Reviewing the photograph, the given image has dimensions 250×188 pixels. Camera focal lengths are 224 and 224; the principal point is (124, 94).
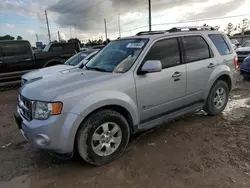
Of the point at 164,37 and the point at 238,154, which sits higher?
the point at 164,37

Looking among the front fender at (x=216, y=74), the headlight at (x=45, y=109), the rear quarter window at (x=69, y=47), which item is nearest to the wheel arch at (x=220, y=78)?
the front fender at (x=216, y=74)

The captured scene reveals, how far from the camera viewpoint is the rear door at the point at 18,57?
977cm

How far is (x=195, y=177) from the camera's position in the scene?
2.83 meters

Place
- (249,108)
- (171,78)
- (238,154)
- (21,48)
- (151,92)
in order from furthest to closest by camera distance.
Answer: (21,48)
(249,108)
(171,78)
(151,92)
(238,154)

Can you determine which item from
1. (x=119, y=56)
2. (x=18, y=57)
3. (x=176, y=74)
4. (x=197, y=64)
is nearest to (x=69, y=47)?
(x=18, y=57)

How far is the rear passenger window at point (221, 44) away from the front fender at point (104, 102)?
2.54 metres

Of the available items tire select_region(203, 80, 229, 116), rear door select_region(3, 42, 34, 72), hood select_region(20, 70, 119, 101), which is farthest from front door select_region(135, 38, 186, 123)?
rear door select_region(3, 42, 34, 72)

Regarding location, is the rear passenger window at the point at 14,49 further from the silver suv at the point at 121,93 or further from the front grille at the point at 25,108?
the front grille at the point at 25,108

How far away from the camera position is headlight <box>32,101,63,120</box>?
2.76 meters

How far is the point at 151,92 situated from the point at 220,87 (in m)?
2.11

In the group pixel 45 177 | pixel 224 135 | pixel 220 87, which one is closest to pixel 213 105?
pixel 220 87

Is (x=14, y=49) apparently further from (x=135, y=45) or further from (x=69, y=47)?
(x=135, y=45)

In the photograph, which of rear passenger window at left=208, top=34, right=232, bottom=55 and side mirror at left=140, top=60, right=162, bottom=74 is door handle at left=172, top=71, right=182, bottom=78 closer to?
side mirror at left=140, top=60, right=162, bottom=74

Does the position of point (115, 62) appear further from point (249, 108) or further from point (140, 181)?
point (249, 108)
